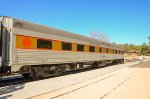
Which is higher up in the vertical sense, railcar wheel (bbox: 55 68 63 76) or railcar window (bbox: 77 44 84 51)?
railcar window (bbox: 77 44 84 51)

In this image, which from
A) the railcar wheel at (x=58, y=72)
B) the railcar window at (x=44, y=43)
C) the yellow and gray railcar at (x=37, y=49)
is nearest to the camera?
the yellow and gray railcar at (x=37, y=49)

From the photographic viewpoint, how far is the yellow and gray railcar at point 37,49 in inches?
517

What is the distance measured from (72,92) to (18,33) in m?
4.48

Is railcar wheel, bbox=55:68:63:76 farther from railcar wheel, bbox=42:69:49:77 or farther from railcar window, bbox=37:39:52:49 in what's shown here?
railcar window, bbox=37:39:52:49

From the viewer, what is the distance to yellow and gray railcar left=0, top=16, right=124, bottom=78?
13141 millimetres

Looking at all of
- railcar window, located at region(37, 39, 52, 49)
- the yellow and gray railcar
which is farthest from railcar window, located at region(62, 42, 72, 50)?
railcar window, located at region(37, 39, 52, 49)

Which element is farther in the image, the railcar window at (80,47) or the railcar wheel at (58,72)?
→ the railcar window at (80,47)

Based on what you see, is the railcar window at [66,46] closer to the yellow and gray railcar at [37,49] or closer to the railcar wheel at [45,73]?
the yellow and gray railcar at [37,49]

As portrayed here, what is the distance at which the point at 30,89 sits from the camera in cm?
1243

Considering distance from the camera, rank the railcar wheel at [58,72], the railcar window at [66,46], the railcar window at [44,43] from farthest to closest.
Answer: the railcar window at [66,46]
the railcar wheel at [58,72]
the railcar window at [44,43]

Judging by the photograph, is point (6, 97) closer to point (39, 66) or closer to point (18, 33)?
point (18, 33)

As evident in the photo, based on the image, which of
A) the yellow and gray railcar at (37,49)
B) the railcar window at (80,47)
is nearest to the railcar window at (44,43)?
the yellow and gray railcar at (37,49)

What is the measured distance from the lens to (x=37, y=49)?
15.4m

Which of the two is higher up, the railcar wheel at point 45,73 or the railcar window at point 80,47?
the railcar window at point 80,47
